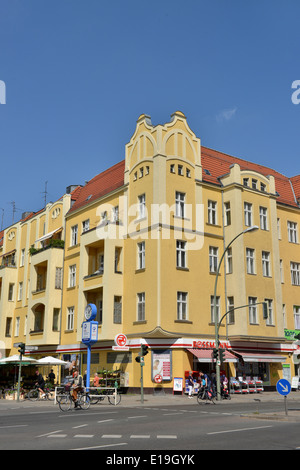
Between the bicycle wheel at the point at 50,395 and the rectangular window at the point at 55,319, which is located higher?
the rectangular window at the point at 55,319

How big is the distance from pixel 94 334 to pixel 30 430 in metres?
16.1

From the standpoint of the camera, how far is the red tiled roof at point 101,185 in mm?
40781

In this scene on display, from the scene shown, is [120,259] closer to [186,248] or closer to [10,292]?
[186,248]

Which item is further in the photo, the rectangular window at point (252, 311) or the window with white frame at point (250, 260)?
the window with white frame at point (250, 260)

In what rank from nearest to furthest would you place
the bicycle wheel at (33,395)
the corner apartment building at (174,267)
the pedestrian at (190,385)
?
the pedestrian at (190,385)
the bicycle wheel at (33,395)
the corner apartment building at (174,267)

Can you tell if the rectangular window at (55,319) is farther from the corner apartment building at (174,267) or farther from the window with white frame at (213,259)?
the window with white frame at (213,259)

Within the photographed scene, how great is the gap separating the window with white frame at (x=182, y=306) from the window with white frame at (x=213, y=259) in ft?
11.1

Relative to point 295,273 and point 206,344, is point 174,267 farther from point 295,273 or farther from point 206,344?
point 295,273

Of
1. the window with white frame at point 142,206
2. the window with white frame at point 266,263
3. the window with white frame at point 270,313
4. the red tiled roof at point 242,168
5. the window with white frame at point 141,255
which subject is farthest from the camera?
the red tiled roof at point 242,168

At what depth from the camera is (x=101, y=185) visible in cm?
4353

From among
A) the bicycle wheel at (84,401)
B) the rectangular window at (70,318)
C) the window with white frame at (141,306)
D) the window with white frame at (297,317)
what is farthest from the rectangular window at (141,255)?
the window with white frame at (297,317)

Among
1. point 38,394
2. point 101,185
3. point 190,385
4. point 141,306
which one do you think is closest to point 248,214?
point 141,306

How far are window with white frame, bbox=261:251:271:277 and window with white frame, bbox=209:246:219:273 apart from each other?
12.2 feet
